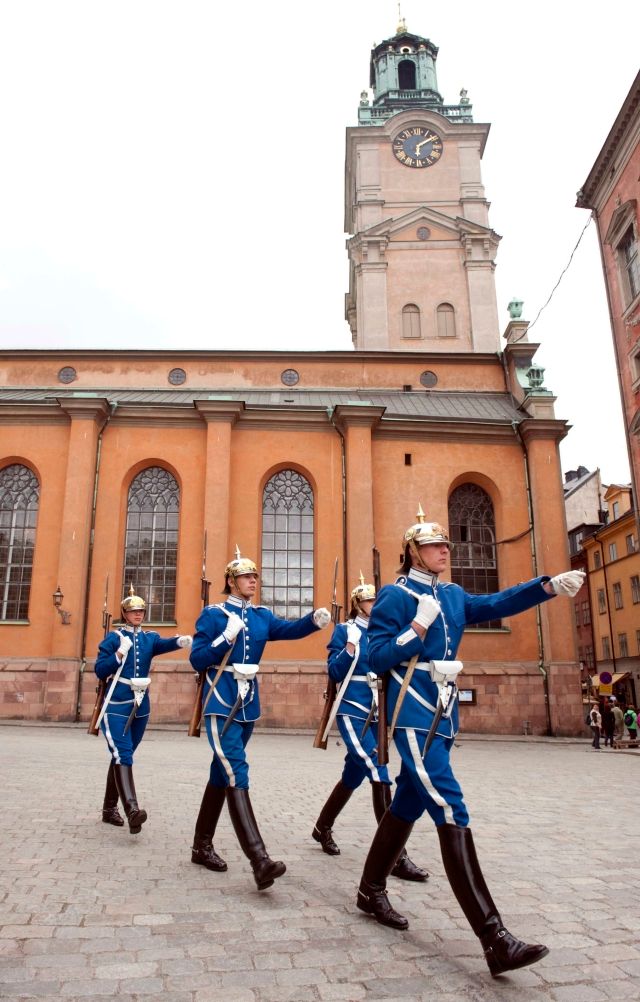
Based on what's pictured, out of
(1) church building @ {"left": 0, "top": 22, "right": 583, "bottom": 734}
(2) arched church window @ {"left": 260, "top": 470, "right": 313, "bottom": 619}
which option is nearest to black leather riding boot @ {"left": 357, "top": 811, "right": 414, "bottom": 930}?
(1) church building @ {"left": 0, "top": 22, "right": 583, "bottom": 734}

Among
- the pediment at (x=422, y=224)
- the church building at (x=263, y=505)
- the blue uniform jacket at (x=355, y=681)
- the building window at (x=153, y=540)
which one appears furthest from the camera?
the pediment at (x=422, y=224)

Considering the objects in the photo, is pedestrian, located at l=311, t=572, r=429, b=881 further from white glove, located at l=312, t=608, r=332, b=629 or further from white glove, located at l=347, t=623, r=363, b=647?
white glove, located at l=312, t=608, r=332, b=629

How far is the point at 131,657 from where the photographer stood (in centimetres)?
742

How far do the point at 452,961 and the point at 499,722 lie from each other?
19.5 meters

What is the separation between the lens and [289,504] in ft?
80.1

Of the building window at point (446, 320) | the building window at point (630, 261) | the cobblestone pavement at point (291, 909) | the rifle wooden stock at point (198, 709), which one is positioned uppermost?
the building window at point (446, 320)

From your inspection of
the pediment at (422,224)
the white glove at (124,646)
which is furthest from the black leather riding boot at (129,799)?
the pediment at (422,224)

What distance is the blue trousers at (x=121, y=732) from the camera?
7.07 metres

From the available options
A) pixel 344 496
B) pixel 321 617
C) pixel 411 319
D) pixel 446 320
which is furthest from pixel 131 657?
pixel 446 320

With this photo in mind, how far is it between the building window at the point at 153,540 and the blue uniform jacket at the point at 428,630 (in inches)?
770

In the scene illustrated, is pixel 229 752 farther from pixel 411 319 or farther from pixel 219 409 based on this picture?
pixel 411 319

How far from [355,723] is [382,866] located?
2009mm

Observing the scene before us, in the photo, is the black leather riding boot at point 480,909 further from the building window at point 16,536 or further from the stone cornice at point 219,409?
the building window at point 16,536

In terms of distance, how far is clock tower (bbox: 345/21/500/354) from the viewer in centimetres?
3425
